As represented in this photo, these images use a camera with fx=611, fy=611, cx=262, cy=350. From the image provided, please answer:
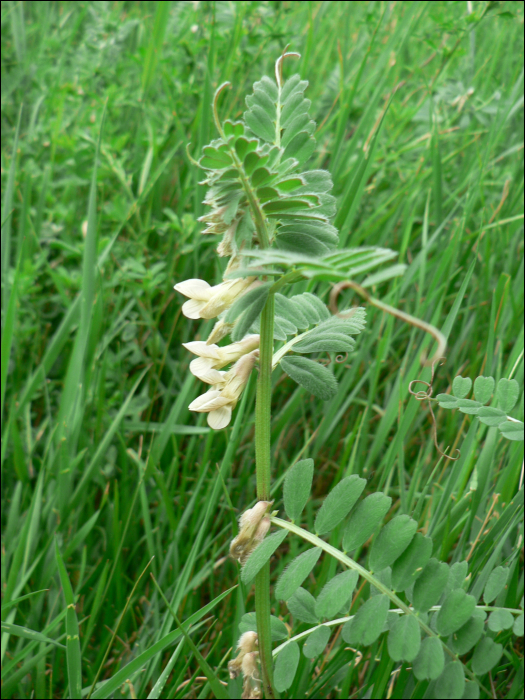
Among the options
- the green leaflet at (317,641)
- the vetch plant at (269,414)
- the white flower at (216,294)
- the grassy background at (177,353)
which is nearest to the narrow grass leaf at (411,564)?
the vetch plant at (269,414)

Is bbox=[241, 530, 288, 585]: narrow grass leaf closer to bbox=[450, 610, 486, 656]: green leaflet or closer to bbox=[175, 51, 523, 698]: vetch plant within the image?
bbox=[175, 51, 523, 698]: vetch plant

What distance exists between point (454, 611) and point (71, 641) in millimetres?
536

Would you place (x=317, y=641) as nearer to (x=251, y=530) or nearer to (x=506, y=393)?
(x=251, y=530)

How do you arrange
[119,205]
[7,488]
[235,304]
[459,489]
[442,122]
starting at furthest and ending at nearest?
[442,122] < [119,205] < [7,488] < [459,489] < [235,304]

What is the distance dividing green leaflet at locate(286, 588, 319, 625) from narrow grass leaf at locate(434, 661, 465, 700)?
0.16 m

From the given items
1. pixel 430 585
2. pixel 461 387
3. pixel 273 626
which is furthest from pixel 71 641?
pixel 461 387

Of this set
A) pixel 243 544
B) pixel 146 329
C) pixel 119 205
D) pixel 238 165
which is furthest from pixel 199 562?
pixel 119 205

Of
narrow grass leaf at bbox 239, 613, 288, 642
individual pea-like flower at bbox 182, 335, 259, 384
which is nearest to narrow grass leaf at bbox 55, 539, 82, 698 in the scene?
narrow grass leaf at bbox 239, 613, 288, 642

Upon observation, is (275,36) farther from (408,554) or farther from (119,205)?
(408,554)

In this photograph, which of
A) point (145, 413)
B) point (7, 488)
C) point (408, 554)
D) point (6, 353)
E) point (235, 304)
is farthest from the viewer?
point (145, 413)

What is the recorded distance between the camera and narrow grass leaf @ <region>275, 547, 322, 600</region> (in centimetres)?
69

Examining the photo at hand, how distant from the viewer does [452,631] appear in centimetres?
65

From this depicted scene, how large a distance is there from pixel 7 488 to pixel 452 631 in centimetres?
113

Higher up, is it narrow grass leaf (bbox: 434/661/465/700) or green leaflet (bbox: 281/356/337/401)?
green leaflet (bbox: 281/356/337/401)
